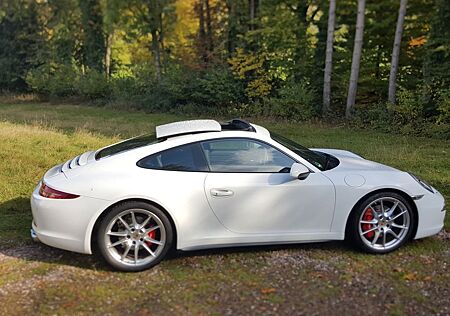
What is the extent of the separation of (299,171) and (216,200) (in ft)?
2.71

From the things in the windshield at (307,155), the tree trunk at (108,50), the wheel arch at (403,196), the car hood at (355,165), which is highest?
the tree trunk at (108,50)

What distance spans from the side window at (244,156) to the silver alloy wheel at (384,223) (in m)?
0.91

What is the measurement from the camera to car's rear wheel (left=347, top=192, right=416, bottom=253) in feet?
14.6

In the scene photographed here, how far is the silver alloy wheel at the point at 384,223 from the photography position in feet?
14.8

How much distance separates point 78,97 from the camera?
1195 inches

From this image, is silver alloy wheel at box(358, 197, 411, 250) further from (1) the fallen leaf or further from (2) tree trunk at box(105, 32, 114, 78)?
(2) tree trunk at box(105, 32, 114, 78)

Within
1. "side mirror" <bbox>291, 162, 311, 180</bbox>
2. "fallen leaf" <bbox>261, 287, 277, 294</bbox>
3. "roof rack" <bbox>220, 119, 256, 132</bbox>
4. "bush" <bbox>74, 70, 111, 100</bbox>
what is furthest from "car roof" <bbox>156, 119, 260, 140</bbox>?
"bush" <bbox>74, 70, 111, 100</bbox>

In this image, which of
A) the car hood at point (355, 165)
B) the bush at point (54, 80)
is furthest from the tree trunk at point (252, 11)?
the car hood at point (355, 165)

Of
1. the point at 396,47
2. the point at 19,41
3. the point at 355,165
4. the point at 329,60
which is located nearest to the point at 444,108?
the point at 396,47

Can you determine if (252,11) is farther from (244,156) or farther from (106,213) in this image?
(106,213)

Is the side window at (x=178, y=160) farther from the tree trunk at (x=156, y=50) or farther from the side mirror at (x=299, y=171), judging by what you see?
the tree trunk at (x=156, y=50)

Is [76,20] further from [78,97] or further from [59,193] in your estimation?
[59,193]

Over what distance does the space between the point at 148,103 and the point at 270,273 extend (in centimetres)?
2058

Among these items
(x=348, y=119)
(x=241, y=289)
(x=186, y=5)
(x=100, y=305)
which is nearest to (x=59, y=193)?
(x=100, y=305)
